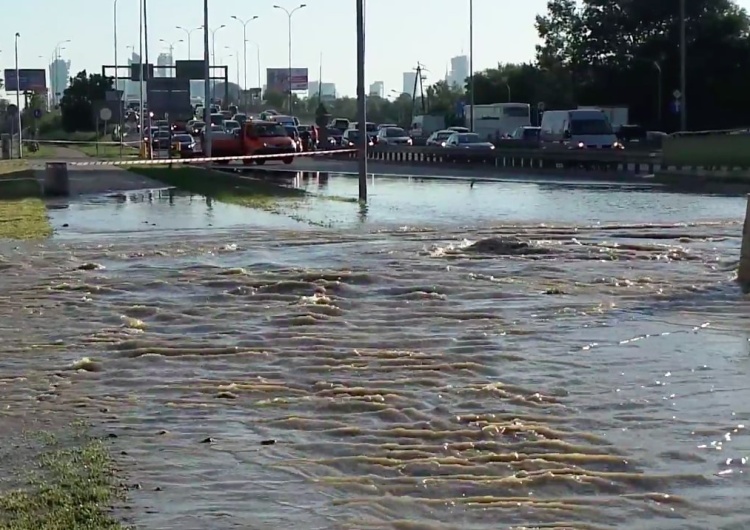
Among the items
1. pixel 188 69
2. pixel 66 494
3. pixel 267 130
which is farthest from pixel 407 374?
pixel 188 69

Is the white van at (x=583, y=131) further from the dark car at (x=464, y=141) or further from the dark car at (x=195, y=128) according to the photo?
the dark car at (x=195, y=128)

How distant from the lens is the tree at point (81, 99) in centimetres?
11162

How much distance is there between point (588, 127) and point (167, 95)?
20683mm

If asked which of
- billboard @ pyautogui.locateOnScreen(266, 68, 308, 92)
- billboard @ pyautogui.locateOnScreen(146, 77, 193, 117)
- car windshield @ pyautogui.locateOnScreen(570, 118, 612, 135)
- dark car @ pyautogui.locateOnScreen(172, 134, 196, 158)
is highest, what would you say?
billboard @ pyautogui.locateOnScreen(266, 68, 308, 92)

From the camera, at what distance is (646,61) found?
83875 millimetres

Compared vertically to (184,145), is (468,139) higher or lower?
higher

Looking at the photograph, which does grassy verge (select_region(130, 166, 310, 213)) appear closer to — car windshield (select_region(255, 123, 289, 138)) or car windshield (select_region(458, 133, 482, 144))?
car windshield (select_region(255, 123, 289, 138))

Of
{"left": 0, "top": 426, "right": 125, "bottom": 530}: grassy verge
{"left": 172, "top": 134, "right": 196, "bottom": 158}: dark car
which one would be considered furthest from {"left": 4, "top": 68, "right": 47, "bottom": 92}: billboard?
{"left": 0, "top": 426, "right": 125, "bottom": 530}: grassy verge

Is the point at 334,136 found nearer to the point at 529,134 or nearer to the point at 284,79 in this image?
the point at 529,134

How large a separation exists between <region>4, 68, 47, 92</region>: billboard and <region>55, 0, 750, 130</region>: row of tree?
4210cm

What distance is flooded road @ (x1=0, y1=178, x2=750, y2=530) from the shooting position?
6.62m

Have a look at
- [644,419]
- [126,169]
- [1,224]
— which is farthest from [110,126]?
[644,419]

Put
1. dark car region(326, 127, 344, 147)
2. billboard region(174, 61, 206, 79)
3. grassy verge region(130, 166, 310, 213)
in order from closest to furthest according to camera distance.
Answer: grassy verge region(130, 166, 310, 213)
dark car region(326, 127, 344, 147)
billboard region(174, 61, 206, 79)

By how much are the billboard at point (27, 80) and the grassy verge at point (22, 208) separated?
75002mm
